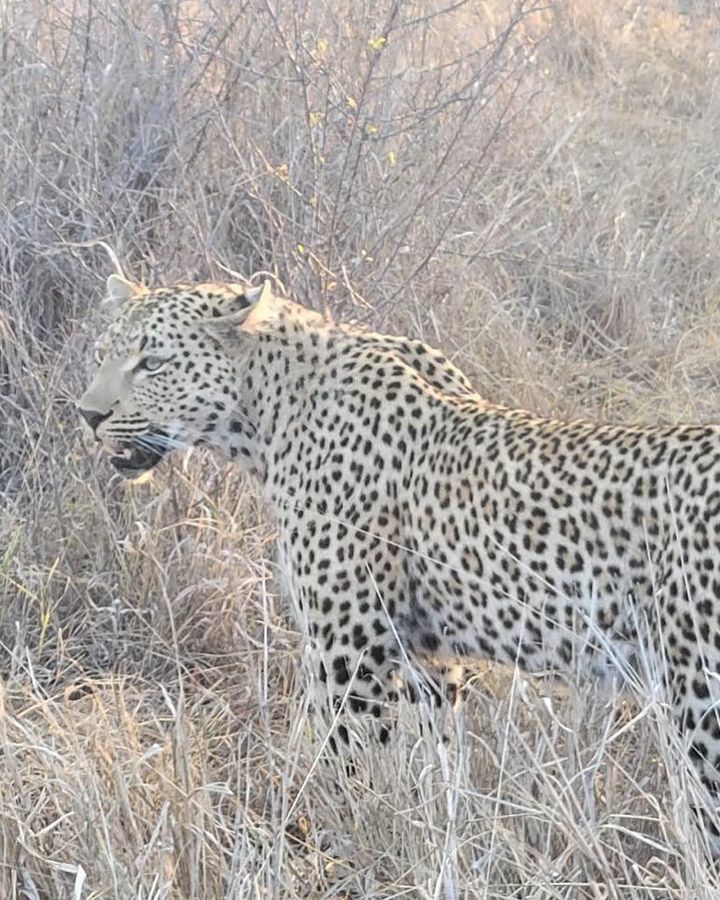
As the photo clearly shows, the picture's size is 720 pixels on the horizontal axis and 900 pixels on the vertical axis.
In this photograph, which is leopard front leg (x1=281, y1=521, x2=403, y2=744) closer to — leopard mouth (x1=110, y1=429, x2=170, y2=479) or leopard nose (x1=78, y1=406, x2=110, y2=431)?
leopard mouth (x1=110, y1=429, x2=170, y2=479)

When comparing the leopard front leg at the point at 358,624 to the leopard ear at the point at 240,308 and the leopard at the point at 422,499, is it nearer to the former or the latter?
the leopard at the point at 422,499

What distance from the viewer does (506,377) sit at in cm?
575

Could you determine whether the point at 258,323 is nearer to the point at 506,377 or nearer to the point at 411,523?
the point at 411,523

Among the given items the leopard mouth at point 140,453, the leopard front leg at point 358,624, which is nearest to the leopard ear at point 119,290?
the leopard mouth at point 140,453

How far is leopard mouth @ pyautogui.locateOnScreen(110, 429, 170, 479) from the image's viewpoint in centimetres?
400

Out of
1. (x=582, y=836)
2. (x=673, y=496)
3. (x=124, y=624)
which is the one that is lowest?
(x=124, y=624)

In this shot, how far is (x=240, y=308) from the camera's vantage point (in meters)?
4.01

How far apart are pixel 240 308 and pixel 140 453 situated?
1.36ft

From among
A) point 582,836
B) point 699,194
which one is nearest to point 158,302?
point 582,836

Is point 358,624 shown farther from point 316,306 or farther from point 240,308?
point 316,306

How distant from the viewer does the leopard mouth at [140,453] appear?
400cm

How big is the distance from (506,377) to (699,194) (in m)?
2.10

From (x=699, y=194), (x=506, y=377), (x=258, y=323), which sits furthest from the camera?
(x=699, y=194)

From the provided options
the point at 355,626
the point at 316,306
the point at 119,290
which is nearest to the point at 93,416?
the point at 119,290
